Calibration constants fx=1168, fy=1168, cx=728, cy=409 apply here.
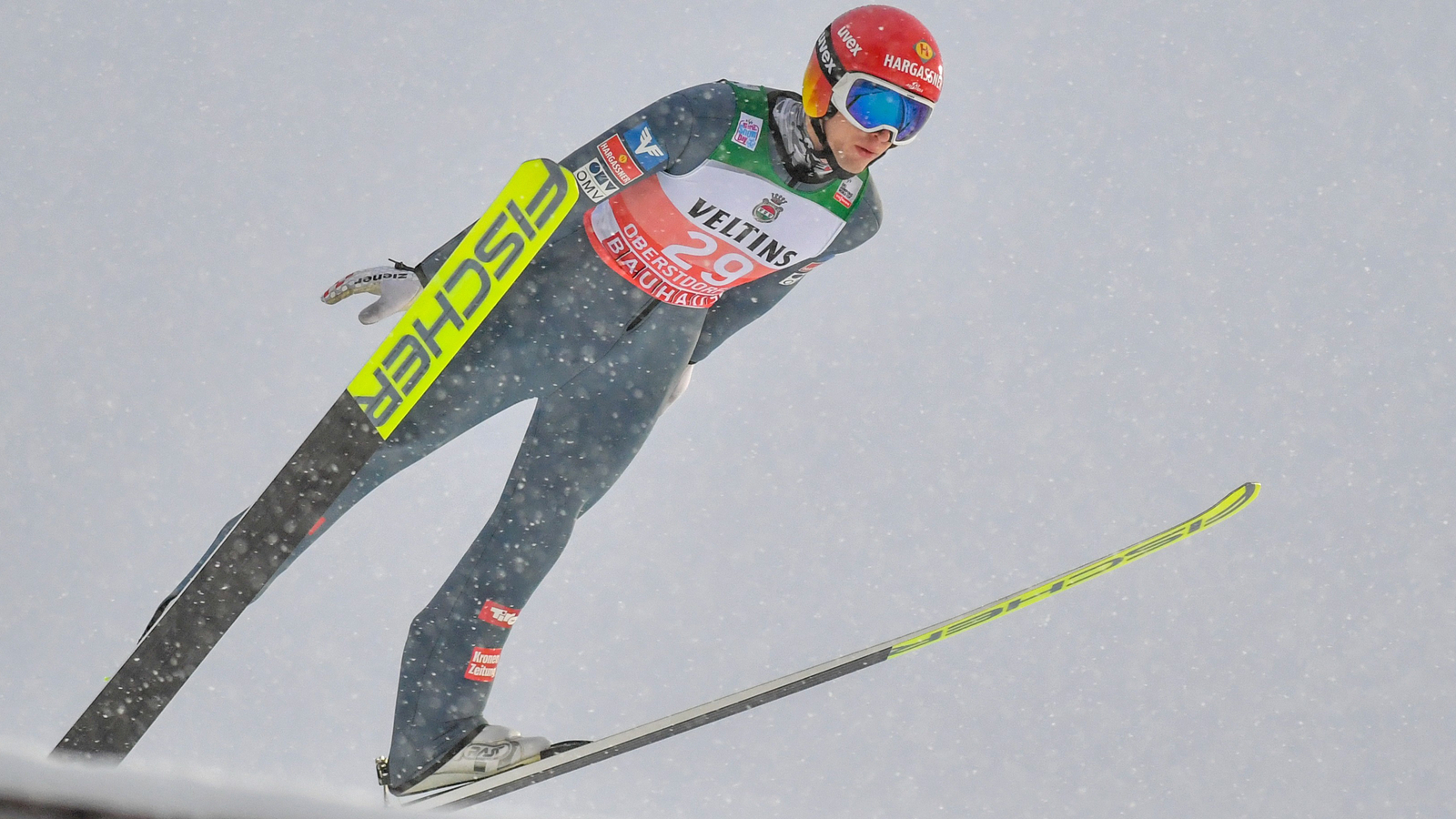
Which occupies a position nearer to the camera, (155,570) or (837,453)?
(155,570)

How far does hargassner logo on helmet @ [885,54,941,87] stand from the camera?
2.21 m

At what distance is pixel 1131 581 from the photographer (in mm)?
4496

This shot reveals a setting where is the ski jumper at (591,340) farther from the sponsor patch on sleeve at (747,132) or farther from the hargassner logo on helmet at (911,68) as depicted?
the hargassner logo on helmet at (911,68)

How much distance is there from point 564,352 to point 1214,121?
123 inches

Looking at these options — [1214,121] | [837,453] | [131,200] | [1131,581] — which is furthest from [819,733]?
[131,200]

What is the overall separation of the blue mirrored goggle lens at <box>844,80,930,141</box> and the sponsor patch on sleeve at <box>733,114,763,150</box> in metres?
0.19

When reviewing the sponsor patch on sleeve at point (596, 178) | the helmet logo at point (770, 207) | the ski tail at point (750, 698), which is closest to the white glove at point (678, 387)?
the helmet logo at point (770, 207)

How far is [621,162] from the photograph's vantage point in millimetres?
2199

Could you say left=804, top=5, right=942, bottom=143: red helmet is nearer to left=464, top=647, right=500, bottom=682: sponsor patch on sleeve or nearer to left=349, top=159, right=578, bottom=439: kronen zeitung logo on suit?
left=349, top=159, right=578, bottom=439: kronen zeitung logo on suit

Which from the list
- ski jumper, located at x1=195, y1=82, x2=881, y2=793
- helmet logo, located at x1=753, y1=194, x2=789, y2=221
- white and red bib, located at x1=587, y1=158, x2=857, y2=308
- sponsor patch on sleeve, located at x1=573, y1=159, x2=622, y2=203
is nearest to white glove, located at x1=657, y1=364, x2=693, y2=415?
ski jumper, located at x1=195, y1=82, x2=881, y2=793

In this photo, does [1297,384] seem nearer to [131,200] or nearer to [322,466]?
[322,466]

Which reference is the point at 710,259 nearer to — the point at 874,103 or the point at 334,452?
the point at 874,103

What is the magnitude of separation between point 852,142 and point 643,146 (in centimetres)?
41

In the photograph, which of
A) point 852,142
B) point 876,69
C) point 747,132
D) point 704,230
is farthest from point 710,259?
point 876,69
